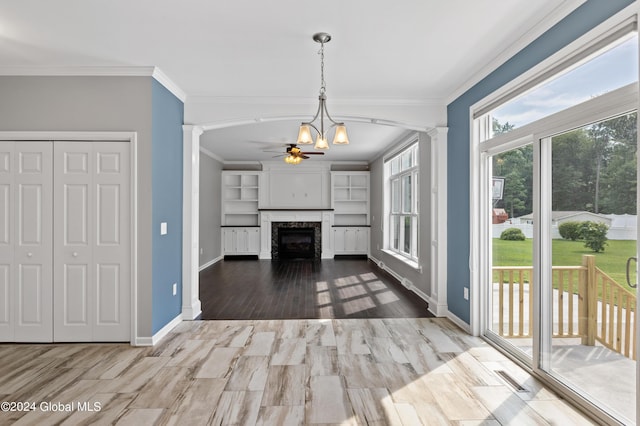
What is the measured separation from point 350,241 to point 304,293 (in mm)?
4680

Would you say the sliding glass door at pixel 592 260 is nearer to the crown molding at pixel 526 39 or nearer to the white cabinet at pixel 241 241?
the crown molding at pixel 526 39

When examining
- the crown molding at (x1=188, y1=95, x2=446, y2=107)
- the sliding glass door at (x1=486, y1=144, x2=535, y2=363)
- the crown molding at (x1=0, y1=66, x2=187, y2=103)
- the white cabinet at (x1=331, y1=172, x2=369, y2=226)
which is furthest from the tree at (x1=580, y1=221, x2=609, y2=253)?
the white cabinet at (x1=331, y1=172, x2=369, y2=226)


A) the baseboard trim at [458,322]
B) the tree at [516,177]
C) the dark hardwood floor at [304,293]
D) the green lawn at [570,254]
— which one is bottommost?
the dark hardwood floor at [304,293]

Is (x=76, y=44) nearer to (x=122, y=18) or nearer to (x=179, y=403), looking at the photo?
(x=122, y=18)

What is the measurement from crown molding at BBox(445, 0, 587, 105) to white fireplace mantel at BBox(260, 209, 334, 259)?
6.55m

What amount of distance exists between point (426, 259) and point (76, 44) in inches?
182

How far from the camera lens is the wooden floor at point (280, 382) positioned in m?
2.46

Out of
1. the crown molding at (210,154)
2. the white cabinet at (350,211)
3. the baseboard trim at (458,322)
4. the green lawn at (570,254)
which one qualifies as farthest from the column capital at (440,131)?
the white cabinet at (350,211)

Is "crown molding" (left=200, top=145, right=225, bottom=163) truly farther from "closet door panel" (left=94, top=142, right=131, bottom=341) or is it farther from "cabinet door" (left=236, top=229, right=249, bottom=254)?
"closet door panel" (left=94, top=142, right=131, bottom=341)

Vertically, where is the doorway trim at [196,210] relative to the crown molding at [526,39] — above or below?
below

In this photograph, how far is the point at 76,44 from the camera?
10.7ft

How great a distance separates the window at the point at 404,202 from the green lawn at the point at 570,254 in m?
2.84

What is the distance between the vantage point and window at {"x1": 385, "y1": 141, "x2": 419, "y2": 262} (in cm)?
661

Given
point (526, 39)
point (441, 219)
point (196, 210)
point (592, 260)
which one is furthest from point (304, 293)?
point (526, 39)
